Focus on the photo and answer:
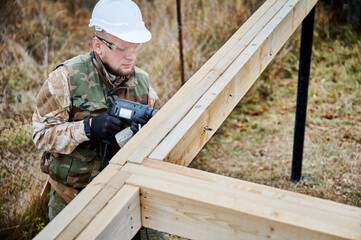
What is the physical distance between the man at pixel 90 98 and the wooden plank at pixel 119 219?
0.75 m

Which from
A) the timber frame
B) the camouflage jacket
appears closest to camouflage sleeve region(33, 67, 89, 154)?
the camouflage jacket

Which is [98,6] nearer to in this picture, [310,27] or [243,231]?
[243,231]

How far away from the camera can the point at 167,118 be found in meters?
1.67

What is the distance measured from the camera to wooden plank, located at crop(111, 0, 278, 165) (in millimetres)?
1478

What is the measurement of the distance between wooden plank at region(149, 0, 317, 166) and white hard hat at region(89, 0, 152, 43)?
600mm

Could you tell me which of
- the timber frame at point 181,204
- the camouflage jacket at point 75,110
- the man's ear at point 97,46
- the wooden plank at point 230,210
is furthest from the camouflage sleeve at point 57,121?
the wooden plank at point 230,210

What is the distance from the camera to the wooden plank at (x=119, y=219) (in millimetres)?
1125

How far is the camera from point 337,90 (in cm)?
518

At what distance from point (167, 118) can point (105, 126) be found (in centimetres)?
50

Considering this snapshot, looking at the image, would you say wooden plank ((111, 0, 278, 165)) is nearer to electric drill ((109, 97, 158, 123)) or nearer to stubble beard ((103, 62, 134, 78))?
electric drill ((109, 97, 158, 123))

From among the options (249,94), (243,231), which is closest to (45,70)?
(249,94)

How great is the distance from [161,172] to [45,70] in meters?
4.07

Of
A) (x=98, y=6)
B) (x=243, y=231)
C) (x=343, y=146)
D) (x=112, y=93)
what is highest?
(x=98, y=6)

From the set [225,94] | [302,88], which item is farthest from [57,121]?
[302,88]
